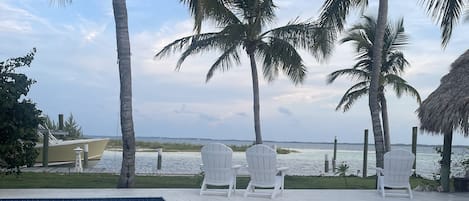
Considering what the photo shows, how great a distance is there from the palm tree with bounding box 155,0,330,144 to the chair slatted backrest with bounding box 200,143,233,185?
22.1 feet

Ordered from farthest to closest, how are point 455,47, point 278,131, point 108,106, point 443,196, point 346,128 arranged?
point 278,131 < point 346,128 < point 108,106 < point 455,47 < point 443,196

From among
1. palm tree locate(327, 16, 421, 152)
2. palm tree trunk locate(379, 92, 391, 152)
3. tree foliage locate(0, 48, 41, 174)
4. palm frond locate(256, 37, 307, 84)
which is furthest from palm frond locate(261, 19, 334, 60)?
tree foliage locate(0, 48, 41, 174)

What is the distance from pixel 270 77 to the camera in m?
18.7

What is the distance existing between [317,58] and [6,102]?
852cm

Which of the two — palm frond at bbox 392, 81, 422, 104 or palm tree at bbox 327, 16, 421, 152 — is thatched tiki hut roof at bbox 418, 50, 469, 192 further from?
palm frond at bbox 392, 81, 422, 104

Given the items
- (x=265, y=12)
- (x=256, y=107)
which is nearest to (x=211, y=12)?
(x=265, y=12)

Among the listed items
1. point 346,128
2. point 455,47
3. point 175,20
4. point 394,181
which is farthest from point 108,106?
point 394,181

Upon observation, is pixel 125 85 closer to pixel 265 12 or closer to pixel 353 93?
pixel 265 12

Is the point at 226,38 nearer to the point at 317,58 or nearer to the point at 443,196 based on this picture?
the point at 317,58

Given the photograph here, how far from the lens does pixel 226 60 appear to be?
55.0ft

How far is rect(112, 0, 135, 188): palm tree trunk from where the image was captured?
405 inches

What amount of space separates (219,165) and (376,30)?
4.83 meters

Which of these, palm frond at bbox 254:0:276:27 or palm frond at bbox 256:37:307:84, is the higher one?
palm frond at bbox 254:0:276:27

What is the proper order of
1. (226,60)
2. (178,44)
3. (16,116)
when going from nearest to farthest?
(16,116), (178,44), (226,60)
